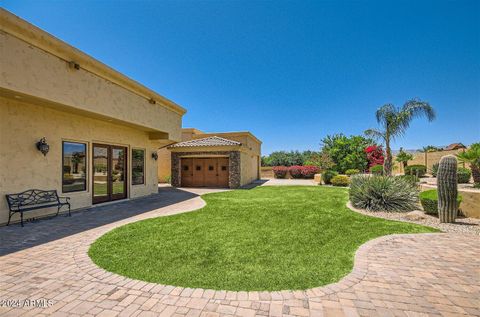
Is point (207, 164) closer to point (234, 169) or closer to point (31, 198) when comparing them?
point (234, 169)

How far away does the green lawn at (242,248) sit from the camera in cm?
353

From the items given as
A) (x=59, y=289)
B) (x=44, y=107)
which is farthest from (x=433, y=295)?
(x=44, y=107)

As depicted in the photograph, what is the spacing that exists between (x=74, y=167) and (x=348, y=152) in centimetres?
2959

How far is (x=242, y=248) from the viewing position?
4.84 meters

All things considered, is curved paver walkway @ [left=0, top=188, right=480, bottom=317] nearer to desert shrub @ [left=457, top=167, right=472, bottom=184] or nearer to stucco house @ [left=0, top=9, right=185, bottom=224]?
stucco house @ [left=0, top=9, right=185, bottom=224]

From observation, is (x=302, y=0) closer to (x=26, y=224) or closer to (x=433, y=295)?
(x=433, y=295)

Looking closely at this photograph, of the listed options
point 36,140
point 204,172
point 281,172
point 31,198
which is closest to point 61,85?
point 36,140

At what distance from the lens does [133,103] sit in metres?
10.4

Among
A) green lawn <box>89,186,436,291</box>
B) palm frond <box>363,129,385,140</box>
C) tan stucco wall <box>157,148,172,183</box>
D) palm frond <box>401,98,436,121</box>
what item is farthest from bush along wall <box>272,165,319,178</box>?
green lawn <box>89,186,436,291</box>

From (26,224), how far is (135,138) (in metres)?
6.56

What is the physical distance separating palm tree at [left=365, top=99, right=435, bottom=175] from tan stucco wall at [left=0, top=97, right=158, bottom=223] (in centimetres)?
1663

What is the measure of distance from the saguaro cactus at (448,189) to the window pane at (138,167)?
13.4 meters

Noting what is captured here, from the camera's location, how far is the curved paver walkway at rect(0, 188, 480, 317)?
2.71 m

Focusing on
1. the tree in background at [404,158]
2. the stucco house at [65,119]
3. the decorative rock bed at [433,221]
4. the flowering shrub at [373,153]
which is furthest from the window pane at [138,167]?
the tree in background at [404,158]
